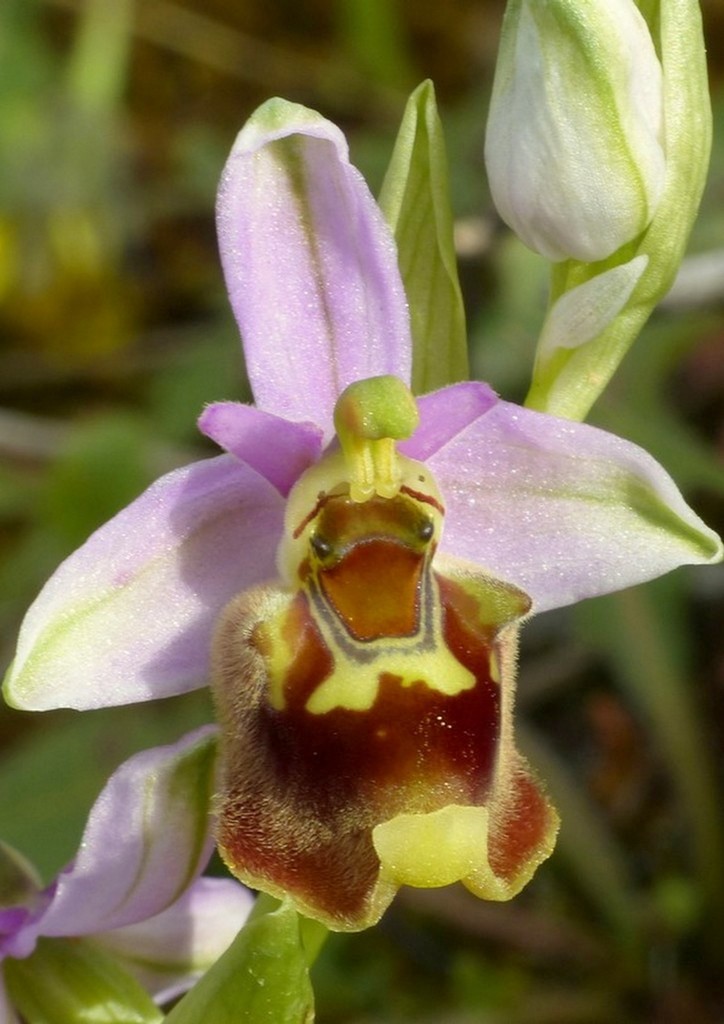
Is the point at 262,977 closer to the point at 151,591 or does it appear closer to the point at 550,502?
the point at 151,591

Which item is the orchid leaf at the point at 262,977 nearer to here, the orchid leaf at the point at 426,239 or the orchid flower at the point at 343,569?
the orchid flower at the point at 343,569

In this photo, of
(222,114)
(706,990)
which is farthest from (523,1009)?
(222,114)

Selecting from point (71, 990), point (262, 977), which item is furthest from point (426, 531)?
point (71, 990)

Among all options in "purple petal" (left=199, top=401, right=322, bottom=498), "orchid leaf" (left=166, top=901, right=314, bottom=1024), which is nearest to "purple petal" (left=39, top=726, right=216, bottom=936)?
"orchid leaf" (left=166, top=901, right=314, bottom=1024)

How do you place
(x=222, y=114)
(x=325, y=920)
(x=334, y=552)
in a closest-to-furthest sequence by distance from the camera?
(x=325, y=920), (x=334, y=552), (x=222, y=114)

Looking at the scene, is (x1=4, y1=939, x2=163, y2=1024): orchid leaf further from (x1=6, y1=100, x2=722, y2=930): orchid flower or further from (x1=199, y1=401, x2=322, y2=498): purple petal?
(x1=199, y1=401, x2=322, y2=498): purple petal

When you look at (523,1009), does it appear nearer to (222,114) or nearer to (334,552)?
(334,552)
